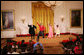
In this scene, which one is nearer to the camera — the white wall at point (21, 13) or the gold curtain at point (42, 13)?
the white wall at point (21, 13)

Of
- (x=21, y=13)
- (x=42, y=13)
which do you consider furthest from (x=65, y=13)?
(x=21, y=13)

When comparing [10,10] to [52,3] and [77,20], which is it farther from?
[77,20]

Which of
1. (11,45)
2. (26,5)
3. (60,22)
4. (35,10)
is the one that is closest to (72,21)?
(60,22)

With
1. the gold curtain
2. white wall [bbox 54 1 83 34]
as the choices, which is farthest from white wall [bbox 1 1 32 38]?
white wall [bbox 54 1 83 34]

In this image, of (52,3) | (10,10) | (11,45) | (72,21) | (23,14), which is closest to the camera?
(11,45)

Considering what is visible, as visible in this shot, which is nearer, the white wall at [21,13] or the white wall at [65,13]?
the white wall at [21,13]

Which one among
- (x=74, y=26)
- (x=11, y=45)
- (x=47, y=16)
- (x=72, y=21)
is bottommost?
(x=11, y=45)

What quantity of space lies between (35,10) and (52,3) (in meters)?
3.35

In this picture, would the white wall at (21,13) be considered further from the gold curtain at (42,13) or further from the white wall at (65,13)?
the white wall at (65,13)

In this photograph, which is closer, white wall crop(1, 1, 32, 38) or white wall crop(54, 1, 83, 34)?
white wall crop(1, 1, 32, 38)

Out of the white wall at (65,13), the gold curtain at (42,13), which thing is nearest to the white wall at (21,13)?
the gold curtain at (42,13)

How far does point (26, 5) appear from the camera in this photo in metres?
6.83

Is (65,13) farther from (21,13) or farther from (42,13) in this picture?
(21,13)

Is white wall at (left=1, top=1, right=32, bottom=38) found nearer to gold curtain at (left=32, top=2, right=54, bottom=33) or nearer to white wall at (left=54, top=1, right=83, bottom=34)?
gold curtain at (left=32, top=2, right=54, bottom=33)
